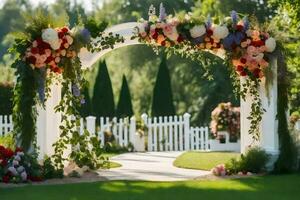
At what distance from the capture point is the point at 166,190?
26.8ft

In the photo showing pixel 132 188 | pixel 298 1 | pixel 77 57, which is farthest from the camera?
pixel 298 1

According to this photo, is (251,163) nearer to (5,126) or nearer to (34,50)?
(34,50)

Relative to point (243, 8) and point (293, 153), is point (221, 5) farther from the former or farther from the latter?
point (293, 153)

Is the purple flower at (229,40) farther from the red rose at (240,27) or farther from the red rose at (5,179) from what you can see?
the red rose at (5,179)

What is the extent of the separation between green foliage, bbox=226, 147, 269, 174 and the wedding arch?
0.33m

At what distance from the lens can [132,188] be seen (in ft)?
27.4

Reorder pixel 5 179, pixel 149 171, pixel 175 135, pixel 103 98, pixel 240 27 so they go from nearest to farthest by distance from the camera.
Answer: pixel 5 179, pixel 240 27, pixel 149 171, pixel 175 135, pixel 103 98

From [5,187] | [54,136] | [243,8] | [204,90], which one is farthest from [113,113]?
[5,187]

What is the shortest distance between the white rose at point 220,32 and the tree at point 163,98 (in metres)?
12.4

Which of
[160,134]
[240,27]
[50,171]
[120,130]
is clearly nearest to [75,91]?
[50,171]

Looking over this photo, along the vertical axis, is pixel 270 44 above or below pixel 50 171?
above

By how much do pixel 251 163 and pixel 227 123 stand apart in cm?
719

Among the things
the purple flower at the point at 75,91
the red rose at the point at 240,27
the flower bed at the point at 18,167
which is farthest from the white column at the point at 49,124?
the red rose at the point at 240,27

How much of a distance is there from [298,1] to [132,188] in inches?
336
